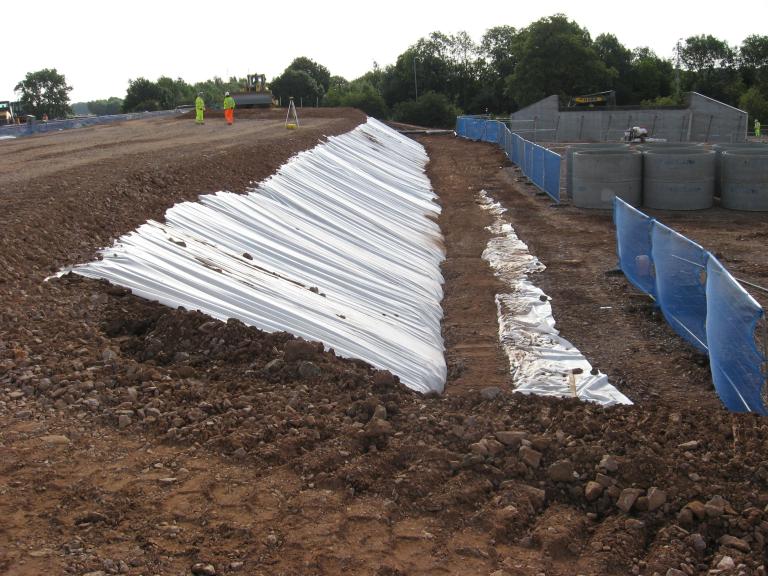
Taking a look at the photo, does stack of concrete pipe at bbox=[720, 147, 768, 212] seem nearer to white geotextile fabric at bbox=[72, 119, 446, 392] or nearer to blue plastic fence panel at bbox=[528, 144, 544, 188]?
blue plastic fence panel at bbox=[528, 144, 544, 188]

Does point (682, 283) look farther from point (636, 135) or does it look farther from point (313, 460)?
point (636, 135)

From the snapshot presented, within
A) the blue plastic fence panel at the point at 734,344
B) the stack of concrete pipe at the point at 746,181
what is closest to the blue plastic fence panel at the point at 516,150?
the stack of concrete pipe at the point at 746,181

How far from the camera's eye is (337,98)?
75250 mm

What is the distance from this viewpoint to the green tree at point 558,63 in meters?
66.2

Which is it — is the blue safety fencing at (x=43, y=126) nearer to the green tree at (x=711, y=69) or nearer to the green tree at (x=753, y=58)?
the green tree at (x=711, y=69)

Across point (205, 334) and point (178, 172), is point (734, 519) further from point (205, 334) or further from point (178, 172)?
point (178, 172)

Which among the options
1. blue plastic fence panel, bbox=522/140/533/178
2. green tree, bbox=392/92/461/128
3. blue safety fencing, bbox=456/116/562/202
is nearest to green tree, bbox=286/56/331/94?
green tree, bbox=392/92/461/128

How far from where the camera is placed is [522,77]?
226 feet

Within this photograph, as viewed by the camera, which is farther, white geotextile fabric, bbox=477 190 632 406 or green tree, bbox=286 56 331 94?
green tree, bbox=286 56 331 94

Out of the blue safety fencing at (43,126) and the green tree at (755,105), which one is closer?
the blue safety fencing at (43,126)

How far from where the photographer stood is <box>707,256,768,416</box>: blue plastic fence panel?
20.3 ft

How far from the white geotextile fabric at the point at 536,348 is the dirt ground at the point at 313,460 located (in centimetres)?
35

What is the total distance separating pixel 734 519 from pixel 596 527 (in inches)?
31.5

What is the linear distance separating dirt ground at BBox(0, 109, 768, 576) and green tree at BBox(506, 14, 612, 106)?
63.3 m
